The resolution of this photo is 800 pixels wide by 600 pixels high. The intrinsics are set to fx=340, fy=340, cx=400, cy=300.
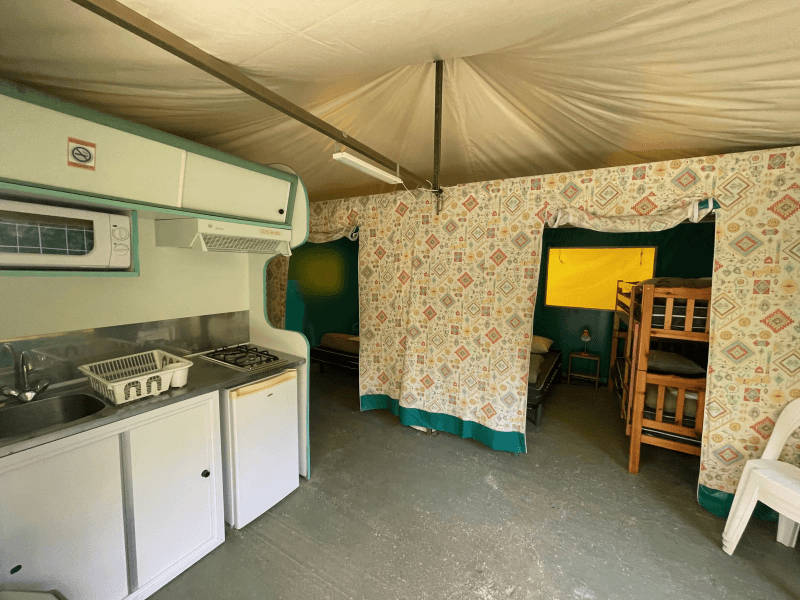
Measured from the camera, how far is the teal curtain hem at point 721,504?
2.17 meters

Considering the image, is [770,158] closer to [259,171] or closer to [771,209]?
[771,209]

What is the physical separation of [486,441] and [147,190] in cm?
297

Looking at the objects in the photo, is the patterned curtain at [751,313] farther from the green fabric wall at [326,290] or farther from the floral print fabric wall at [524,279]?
the green fabric wall at [326,290]

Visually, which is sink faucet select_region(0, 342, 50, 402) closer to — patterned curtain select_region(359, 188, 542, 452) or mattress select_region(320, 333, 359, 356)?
patterned curtain select_region(359, 188, 542, 452)

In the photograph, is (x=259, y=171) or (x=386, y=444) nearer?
(x=259, y=171)

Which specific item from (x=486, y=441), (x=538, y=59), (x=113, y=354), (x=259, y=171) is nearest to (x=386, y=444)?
(x=486, y=441)

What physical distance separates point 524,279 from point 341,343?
2.92 metres

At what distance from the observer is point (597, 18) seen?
4.29 ft

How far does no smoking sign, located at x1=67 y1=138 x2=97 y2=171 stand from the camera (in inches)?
55.2

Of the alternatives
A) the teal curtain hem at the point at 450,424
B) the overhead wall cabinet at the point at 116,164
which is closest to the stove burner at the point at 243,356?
the overhead wall cabinet at the point at 116,164

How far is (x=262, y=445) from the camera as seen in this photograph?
6.93ft

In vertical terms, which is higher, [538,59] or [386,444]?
[538,59]

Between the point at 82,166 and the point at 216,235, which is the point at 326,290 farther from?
the point at 82,166

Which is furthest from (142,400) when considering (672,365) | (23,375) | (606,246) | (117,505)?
(606,246)
